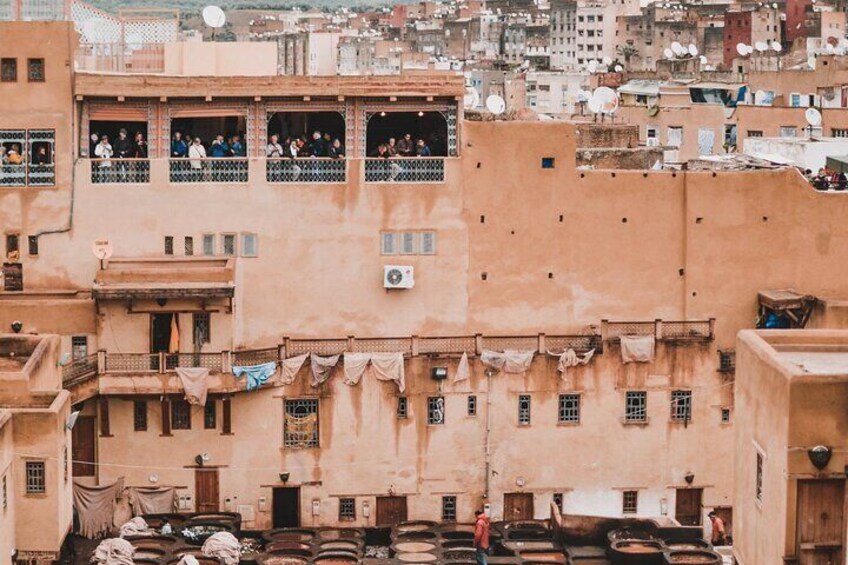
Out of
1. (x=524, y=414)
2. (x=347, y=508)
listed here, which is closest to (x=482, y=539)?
(x=524, y=414)

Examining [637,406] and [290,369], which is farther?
[637,406]

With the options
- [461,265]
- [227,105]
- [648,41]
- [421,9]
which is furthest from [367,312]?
[421,9]

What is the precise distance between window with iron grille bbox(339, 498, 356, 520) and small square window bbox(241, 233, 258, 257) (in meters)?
5.62

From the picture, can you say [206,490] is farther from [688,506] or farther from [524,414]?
[688,506]

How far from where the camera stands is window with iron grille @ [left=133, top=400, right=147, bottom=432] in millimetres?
41250

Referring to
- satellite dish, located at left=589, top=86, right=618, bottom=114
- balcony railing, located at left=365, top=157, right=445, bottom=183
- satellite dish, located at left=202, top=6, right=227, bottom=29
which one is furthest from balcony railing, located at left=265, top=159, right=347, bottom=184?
satellite dish, located at left=589, top=86, right=618, bottom=114

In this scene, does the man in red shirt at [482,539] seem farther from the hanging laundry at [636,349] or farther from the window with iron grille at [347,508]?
the hanging laundry at [636,349]

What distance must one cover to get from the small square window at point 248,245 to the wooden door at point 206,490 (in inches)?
184

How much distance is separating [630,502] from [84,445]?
11788mm

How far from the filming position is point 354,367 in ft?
136

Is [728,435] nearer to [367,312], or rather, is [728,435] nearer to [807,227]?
[807,227]

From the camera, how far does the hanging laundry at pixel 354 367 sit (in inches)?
1636

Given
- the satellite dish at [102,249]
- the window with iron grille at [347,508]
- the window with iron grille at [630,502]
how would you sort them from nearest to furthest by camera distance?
the satellite dish at [102,249] < the window with iron grille at [347,508] < the window with iron grille at [630,502]

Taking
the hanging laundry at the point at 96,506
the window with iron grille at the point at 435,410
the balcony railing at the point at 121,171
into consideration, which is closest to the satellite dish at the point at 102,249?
the balcony railing at the point at 121,171
